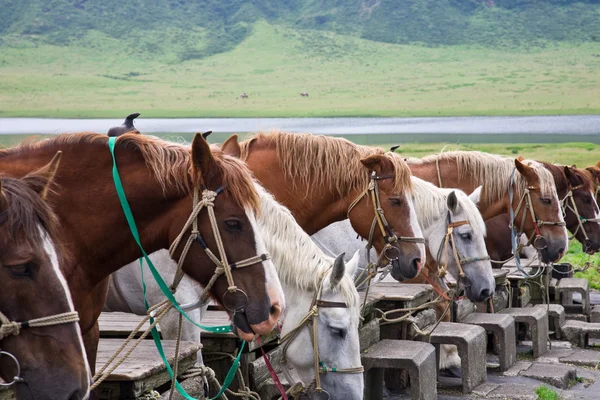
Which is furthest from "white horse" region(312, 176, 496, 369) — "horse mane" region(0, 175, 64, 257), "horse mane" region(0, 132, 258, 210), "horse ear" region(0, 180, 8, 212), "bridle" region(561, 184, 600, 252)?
"horse ear" region(0, 180, 8, 212)

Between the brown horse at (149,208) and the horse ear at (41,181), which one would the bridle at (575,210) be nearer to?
the brown horse at (149,208)

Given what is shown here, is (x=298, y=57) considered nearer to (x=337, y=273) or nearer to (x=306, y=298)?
(x=306, y=298)

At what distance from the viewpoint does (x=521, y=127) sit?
56750mm

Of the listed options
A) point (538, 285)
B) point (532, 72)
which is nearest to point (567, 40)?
point (532, 72)

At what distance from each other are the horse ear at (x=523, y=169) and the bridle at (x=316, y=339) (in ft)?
16.4

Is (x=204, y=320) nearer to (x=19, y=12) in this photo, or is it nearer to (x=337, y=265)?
(x=337, y=265)

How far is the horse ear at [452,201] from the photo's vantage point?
782cm

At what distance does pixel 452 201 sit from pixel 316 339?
3.00m

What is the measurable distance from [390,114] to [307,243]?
65.2 metres

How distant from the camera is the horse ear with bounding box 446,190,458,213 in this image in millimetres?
7816

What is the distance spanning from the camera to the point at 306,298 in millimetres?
5344

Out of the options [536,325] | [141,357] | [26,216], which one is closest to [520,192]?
[536,325]

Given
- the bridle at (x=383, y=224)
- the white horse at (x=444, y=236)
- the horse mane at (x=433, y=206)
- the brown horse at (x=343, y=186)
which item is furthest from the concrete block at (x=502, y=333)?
the bridle at (x=383, y=224)

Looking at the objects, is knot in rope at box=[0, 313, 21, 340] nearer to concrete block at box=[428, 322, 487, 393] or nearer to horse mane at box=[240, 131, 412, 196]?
horse mane at box=[240, 131, 412, 196]
